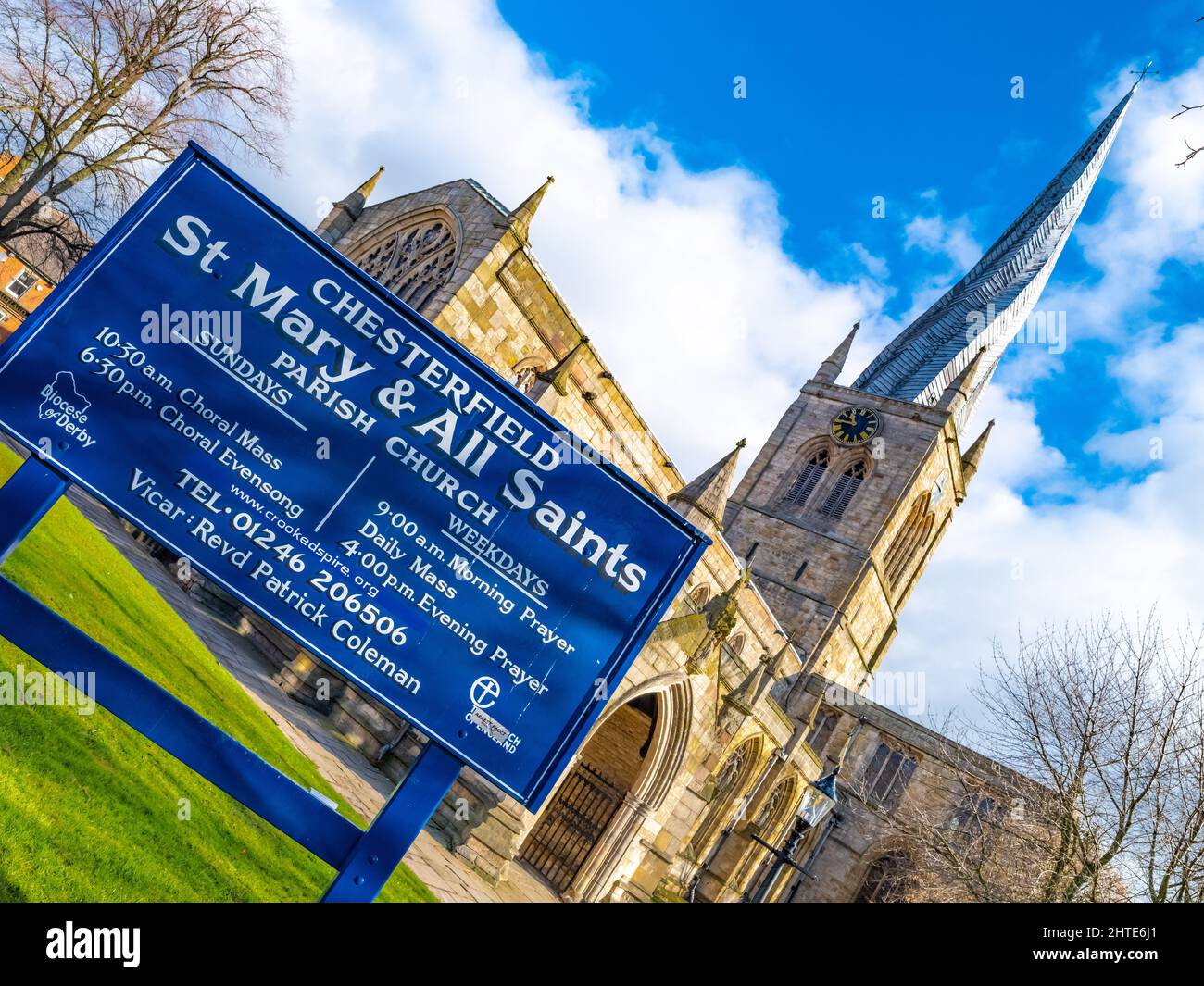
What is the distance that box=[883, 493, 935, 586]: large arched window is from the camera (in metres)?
41.4

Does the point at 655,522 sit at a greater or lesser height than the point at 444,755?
greater

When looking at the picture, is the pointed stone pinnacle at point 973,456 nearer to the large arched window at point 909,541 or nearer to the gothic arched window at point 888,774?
the large arched window at point 909,541

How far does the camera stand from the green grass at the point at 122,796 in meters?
4.39

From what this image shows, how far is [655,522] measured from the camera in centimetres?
431

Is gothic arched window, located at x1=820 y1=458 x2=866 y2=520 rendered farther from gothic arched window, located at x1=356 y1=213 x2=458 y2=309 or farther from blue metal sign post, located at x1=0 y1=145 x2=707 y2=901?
blue metal sign post, located at x1=0 y1=145 x2=707 y2=901

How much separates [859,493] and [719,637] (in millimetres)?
25449

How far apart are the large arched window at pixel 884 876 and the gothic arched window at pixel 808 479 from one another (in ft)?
54.1

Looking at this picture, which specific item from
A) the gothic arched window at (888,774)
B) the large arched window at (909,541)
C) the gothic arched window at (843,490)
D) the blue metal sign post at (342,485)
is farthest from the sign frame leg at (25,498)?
the large arched window at (909,541)

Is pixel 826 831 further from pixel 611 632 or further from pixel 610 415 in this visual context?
pixel 611 632

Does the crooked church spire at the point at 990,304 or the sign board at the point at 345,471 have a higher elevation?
the crooked church spire at the point at 990,304

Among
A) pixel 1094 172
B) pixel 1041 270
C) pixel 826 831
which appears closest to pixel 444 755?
pixel 826 831

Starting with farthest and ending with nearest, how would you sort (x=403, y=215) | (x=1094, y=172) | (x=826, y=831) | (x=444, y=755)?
(x=1094, y=172) < (x=826, y=831) < (x=403, y=215) < (x=444, y=755)
